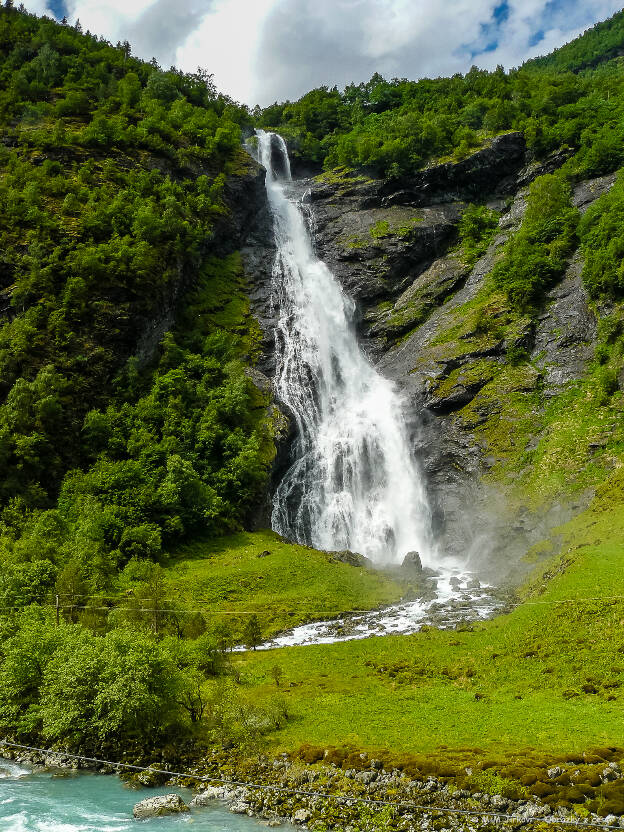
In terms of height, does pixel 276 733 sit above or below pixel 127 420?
below

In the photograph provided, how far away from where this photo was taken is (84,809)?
18.3 metres

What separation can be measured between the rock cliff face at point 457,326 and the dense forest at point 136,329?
10.7 ft

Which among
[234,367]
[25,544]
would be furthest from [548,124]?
[25,544]

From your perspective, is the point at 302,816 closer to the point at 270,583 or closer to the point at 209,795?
the point at 209,795

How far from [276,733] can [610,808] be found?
12.1 metres

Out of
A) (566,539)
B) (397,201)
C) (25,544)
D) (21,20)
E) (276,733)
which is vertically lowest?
(276,733)

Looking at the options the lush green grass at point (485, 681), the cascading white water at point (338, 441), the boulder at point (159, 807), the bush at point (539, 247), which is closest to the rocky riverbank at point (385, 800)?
the boulder at point (159, 807)

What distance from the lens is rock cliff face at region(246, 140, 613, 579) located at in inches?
2000

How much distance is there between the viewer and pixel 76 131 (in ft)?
258

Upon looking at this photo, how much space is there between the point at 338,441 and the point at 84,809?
1675 inches

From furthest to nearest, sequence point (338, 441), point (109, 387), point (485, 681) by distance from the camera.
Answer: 1. point (338, 441)
2. point (109, 387)
3. point (485, 681)

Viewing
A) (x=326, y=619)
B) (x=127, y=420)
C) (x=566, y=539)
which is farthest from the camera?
(x=127, y=420)

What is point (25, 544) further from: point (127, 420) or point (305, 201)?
point (305, 201)

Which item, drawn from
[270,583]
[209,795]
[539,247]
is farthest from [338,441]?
[209,795]
